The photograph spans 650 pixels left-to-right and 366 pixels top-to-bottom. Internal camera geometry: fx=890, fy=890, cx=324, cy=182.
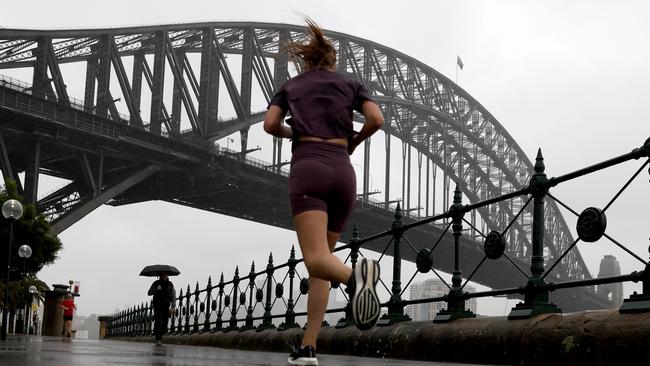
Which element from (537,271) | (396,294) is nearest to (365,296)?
(537,271)

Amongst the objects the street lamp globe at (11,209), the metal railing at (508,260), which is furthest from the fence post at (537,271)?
the street lamp globe at (11,209)

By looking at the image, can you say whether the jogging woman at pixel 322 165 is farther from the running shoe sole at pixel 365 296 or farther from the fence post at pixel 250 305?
the fence post at pixel 250 305

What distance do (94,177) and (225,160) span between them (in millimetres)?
8601

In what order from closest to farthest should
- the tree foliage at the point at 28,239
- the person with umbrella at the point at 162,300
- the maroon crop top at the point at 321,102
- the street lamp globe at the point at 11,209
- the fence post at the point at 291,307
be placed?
the maroon crop top at the point at 321,102 → the fence post at the point at 291,307 → the person with umbrella at the point at 162,300 → the street lamp globe at the point at 11,209 → the tree foliage at the point at 28,239

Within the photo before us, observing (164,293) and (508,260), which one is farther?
(164,293)

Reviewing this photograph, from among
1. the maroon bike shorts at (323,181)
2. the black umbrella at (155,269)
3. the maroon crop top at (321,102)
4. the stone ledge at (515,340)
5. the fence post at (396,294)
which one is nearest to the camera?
the maroon bike shorts at (323,181)

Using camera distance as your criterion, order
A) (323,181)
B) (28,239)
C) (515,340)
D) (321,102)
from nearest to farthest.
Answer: (323,181)
(321,102)
(515,340)
(28,239)

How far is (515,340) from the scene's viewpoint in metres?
5.59

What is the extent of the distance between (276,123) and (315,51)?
42 cm

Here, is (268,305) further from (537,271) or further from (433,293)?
(537,271)

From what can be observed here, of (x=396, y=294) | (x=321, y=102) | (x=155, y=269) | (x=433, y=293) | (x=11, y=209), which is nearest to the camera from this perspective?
(x=321, y=102)

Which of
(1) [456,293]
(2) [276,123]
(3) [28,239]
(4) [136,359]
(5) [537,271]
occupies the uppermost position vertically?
(3) [28,239]

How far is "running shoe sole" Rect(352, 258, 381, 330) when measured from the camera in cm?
394

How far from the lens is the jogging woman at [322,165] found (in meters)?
4.03
